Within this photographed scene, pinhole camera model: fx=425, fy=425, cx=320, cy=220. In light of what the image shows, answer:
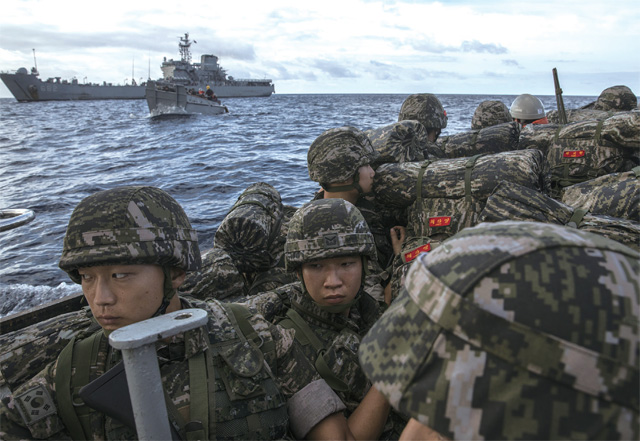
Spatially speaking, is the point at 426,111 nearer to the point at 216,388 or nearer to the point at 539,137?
the point at 539,137

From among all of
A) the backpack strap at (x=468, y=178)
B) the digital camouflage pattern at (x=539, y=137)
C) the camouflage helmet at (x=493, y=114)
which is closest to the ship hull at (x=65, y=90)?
the camouflage helmet at (x=493, y=114)

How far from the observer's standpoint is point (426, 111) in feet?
19.3

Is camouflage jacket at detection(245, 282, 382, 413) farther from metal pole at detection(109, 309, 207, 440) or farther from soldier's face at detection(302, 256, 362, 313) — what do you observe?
metal pole at detection(109, 309, 207, 440)

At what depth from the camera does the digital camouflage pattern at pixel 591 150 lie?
16.1 ft

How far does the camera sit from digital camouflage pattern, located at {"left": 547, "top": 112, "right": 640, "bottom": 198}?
16.1 feet

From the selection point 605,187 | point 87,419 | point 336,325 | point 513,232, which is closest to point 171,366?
point 87,419

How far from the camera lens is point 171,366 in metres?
1.80

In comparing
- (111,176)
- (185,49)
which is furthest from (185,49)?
(111,176)

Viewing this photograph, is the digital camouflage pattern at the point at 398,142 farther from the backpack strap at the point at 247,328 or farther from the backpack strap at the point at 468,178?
the backpack strap at the point at 247,328

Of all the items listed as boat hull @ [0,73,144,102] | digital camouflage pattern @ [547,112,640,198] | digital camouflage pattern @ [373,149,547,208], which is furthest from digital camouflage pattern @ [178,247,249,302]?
boat hull @ [0,73,144,102]

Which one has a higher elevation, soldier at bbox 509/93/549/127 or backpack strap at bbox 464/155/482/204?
soldier at bbox 509/93/549/127

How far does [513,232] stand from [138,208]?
1622 mm

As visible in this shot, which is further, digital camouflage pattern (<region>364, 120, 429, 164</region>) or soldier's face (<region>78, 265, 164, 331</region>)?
digital camouflage pattern (<region>364, 120, 429, 164</region>)

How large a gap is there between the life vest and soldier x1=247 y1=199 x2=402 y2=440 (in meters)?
0.46
